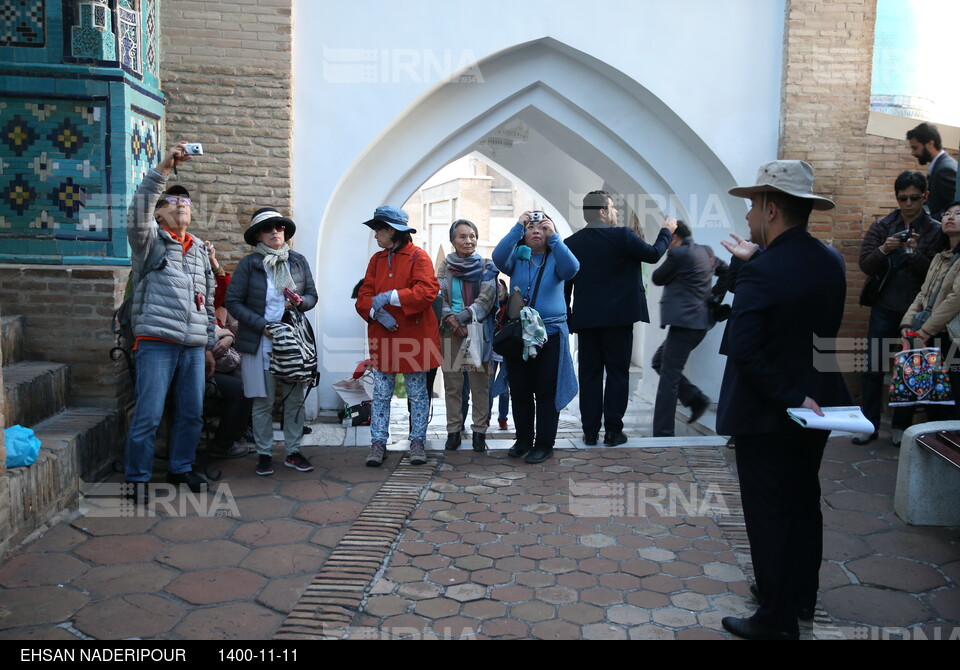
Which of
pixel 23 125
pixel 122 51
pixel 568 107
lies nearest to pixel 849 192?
pixel 568 107

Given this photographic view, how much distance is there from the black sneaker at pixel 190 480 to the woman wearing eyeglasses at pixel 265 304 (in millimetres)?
476

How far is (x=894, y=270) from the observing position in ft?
20.2

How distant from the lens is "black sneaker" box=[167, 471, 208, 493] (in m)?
5.01

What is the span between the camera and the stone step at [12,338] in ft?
16.9

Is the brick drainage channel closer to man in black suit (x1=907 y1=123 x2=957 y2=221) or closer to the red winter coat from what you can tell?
the red winter coat

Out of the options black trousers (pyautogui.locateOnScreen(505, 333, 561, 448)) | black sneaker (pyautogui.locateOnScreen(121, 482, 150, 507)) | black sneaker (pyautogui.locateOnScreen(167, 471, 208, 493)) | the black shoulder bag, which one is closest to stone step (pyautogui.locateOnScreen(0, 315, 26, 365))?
black sneaker (pyautogui.locateOnScreen(121, 482, 150, 507))

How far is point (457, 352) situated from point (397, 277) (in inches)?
30.9

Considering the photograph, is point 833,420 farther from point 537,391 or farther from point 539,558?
point 537,391

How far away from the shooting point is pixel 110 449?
5.31 m

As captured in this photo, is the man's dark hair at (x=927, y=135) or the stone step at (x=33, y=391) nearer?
the stone step at (x=33, y=391)

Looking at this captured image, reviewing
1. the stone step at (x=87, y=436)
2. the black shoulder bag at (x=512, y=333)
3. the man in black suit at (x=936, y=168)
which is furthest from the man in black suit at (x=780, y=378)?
the man in black suit at (x=936, y=168)

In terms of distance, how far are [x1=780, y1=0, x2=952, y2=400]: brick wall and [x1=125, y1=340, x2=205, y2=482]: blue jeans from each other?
536cm

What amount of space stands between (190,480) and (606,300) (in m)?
3.06

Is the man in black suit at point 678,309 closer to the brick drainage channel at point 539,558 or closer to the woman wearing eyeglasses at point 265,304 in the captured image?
the brick drainage channel at point 539,558
